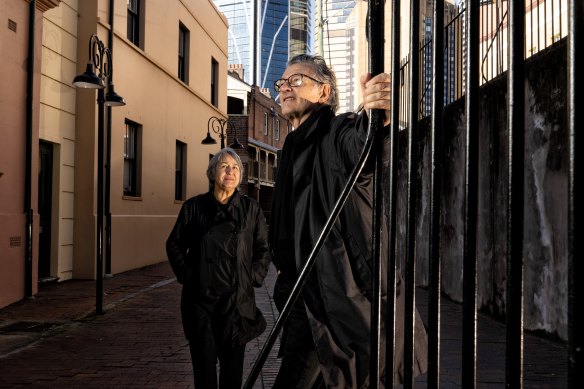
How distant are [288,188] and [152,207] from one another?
42.2ft

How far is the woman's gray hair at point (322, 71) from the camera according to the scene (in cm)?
266

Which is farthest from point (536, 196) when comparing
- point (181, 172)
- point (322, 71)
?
point (181, 172)

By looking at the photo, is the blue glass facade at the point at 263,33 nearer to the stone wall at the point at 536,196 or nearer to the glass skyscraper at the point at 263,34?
the glass skyscraper at the point at 263,34

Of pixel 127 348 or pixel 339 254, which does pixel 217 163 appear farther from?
pixel 127 348

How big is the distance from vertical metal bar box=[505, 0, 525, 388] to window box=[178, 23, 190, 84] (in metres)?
17.1

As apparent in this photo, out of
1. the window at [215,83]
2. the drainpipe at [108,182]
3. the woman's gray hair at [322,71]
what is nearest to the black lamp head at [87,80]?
the drainpipe at [108,182]

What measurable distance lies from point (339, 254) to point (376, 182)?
405 millimetres

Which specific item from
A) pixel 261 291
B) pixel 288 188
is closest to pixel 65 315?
pixel 261 291

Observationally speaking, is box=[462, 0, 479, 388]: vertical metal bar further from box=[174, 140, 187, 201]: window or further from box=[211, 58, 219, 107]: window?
box=[211, 58, 219, 107]: window

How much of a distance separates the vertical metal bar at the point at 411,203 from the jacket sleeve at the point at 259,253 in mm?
2545

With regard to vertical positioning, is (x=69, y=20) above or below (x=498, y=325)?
above

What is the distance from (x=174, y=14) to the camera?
1619 centimetres

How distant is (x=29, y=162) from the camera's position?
877 centimetres

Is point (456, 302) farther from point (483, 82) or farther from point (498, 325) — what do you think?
point (483, 82)
